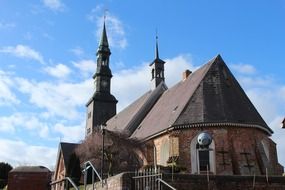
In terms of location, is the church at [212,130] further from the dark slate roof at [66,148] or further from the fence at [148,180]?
the fence at [148,180]

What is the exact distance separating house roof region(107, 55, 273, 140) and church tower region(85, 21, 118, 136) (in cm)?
1557

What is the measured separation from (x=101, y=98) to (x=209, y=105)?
880 inches

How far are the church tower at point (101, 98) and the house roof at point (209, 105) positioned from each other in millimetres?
15571

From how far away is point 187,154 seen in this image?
2405 centimetres

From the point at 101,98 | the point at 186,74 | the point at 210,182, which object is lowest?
the point at 210,182

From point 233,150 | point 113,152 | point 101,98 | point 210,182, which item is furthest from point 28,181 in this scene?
point 101,98

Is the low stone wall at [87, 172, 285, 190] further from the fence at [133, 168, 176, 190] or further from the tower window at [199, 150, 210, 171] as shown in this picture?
the tower window at [199, 150, 210, 171]

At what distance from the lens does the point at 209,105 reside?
25.0 m

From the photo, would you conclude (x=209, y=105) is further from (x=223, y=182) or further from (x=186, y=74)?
(x=223, y=182)

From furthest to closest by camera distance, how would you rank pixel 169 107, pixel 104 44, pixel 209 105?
pixel 104 44 < pixel 169 107 < pixel 209 105

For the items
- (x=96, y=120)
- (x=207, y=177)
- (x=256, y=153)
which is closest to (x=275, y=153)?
(x=256, y=153)

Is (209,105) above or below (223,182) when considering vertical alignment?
above

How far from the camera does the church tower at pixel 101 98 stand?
45031mm

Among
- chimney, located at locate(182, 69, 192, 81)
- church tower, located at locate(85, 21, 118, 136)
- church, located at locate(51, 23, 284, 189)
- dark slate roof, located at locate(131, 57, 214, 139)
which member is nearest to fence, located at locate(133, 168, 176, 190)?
church, located at locate(51, 23, 284, 189)
